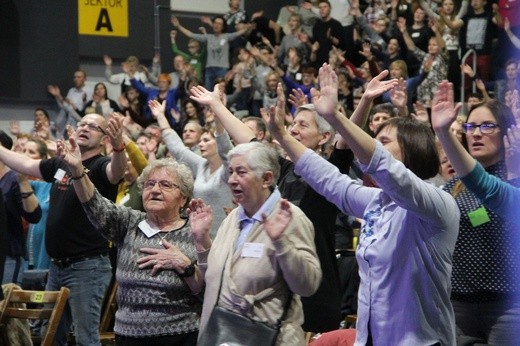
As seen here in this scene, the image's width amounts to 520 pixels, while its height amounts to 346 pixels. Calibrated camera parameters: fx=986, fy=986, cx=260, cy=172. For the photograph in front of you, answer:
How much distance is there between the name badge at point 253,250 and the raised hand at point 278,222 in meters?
0.20

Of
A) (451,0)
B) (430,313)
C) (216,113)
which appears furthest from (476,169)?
(451,0)

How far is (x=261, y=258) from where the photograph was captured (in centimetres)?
345

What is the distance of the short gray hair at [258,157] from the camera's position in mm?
3625

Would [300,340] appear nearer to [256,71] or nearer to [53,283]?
[53,283]

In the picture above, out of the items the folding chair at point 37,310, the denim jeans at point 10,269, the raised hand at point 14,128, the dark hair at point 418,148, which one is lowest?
the raised hand at point 14,128

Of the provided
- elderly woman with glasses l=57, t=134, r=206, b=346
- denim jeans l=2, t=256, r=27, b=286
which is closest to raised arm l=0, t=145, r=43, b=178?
denim jeans l=2, t=256, r=27, b=286

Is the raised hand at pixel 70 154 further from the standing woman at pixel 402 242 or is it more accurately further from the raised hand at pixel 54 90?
the raised hand at pixel 54 90

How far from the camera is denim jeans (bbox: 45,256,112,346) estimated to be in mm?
5566

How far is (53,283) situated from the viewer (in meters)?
5.80

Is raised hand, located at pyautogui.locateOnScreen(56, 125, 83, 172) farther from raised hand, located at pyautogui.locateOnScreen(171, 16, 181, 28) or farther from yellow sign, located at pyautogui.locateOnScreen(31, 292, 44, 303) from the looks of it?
raised hand, located at pyautogui.locateOnScreen(171, 16, 181, 28)

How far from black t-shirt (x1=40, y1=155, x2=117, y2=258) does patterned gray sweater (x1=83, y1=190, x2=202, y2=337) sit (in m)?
1.20

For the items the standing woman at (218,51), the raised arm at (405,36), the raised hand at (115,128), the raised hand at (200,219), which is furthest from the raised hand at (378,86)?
the standing woman at (218,51)

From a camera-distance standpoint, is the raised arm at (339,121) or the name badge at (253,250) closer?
the raised arm at (339,121)

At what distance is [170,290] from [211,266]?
2.58 ft
